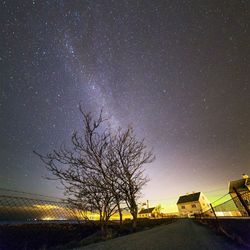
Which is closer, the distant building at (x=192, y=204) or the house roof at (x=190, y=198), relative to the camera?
the distant building at (x=192, y=204)

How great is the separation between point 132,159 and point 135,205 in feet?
10.2

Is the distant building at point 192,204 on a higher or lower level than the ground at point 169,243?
higher

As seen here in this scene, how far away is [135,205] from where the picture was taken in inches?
459

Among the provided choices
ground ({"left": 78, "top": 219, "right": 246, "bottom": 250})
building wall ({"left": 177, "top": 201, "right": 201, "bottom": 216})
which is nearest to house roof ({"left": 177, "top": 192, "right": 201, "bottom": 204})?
building wall ({"left": 177, "top": 201, "right": 201, "bottom": 216})

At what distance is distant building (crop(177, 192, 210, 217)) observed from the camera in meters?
55.2

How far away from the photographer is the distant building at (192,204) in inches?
2174

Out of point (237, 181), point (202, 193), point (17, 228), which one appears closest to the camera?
point (17, 228)


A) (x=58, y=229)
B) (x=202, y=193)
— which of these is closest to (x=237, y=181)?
(x=202, y=193)

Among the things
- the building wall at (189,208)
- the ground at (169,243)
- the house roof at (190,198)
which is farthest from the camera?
the house roof at (190,198)

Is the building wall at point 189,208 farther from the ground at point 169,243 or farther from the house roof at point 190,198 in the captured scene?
the ground at point 169,243

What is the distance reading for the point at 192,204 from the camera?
186 ft

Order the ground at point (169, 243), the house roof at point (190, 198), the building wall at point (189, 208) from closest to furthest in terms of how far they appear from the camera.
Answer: the ground at point (169, 243)
the building wall at point (189, 208)
the house roof at point (190, 198)

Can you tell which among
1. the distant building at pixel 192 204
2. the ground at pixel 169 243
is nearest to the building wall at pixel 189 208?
the distant building at pixel 192 204

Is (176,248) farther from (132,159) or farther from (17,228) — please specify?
(132,159)
